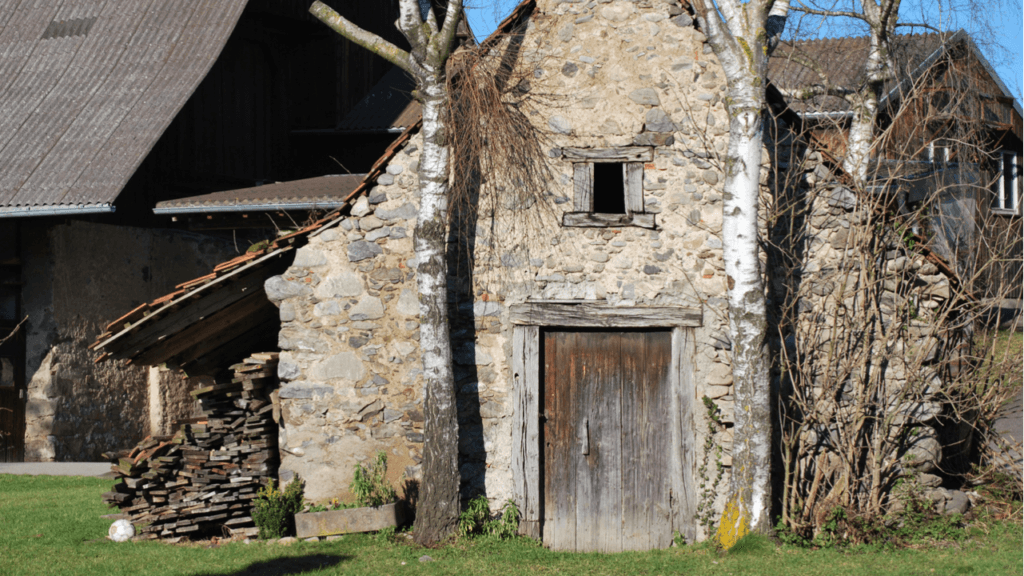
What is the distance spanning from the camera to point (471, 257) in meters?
6.95

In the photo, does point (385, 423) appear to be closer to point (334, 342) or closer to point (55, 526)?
point (334, 342)

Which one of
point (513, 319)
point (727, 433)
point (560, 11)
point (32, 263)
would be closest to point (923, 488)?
point (727, 433)

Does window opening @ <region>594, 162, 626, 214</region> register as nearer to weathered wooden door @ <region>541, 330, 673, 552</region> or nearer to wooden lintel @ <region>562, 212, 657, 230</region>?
wooden lintel @ <region>562, 212, 657, 230</region>

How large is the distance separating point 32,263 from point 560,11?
24.0 feet

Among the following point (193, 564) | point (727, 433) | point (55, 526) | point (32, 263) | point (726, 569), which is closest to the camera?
point (726, 569)

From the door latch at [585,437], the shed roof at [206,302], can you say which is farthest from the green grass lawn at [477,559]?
the shed roof at [206,302]

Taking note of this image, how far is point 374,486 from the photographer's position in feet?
22.1

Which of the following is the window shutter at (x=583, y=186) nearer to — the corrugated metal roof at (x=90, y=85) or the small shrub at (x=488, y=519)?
the small shrub at (x=488, y=519)

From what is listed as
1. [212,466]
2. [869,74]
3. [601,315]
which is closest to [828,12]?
[869,74]

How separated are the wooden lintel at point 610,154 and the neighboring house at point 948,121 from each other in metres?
1.76

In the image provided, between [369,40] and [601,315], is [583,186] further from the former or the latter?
[369,40]

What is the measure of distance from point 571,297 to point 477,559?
217cm

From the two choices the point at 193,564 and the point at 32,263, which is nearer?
the point at 193,564

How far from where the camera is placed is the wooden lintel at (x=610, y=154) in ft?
22.5
